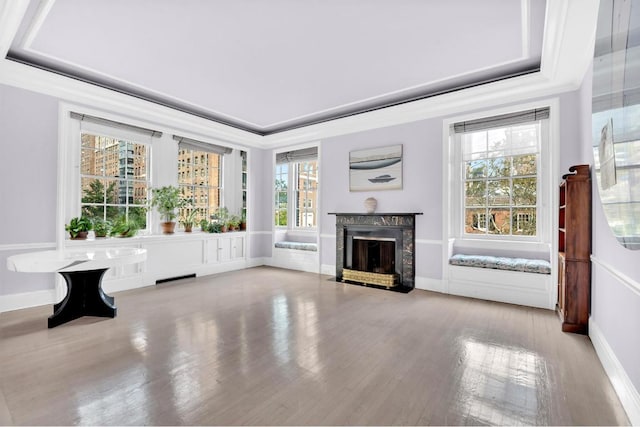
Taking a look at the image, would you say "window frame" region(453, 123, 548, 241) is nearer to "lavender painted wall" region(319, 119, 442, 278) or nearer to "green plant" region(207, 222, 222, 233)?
"lavender painted wall" region(319, 119, 442, 278)

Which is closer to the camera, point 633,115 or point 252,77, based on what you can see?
point 633,115

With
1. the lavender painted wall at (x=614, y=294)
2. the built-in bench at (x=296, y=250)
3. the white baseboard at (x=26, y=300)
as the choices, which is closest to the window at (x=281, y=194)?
the built-in bench at (x=296, y=250)

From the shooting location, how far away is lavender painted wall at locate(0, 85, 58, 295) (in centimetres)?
347

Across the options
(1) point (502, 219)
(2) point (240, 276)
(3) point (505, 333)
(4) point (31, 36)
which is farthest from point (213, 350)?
(1) point (502, 219)

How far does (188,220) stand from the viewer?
18.0 feet

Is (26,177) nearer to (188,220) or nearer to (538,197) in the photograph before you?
(188,220)

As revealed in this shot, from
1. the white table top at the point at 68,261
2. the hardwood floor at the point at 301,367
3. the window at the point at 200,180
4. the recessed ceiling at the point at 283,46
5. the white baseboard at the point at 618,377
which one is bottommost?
the hardwood floor at the point at 301,367

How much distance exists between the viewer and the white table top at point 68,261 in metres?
2.64

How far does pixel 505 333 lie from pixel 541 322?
0.61 m

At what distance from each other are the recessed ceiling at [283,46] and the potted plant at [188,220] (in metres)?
2.00

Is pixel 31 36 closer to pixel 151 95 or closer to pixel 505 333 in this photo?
pixel 151 95

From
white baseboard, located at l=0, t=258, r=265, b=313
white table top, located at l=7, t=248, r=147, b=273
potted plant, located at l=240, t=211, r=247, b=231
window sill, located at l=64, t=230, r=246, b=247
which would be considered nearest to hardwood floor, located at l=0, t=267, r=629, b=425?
white baseboard, located at l=0, t=258, r=265, b=313

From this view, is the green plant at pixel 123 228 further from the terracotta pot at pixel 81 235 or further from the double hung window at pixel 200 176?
the double hung window at pixel 200 176

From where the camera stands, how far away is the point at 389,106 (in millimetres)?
4668
